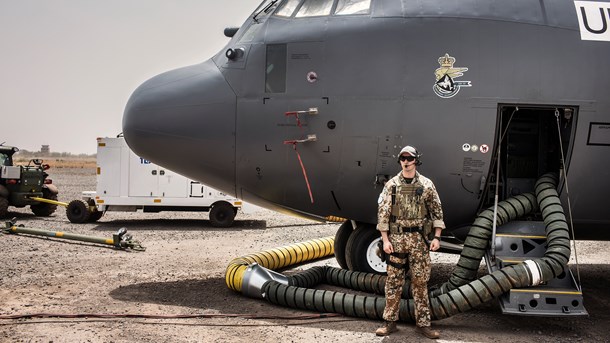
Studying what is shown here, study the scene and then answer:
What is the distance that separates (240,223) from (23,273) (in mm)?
10339

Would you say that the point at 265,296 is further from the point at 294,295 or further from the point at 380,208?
the point at 380,208

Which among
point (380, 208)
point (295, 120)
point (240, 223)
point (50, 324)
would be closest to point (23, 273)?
point (50, 324)

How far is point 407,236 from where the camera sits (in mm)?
6707

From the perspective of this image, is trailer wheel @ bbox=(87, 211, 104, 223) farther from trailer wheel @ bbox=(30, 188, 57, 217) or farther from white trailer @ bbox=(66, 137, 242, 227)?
trailer wheel @ bbox=(30, 188, 57, 217)

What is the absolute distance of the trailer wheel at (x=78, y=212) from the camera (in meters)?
18.9

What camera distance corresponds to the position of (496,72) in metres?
7.88

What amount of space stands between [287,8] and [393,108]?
2.16 metres

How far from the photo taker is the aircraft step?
6.88 metres

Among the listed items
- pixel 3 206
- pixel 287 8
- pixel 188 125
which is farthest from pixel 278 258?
pixel 3 206

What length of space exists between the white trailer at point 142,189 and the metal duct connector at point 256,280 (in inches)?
396

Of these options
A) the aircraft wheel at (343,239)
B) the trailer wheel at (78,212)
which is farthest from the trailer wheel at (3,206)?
the aircraft wheel at (343,239)

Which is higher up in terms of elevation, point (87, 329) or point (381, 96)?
point (381, 96)

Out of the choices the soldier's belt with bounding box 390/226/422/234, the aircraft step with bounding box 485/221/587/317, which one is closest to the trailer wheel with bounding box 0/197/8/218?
the soldier's belt with bounding box 390/226/422/234

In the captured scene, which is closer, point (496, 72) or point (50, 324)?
point (50, 324)
